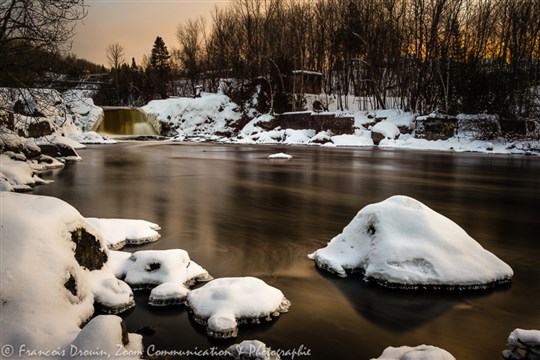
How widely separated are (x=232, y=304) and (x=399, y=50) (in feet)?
146

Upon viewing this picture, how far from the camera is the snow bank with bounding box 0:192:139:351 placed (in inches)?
148

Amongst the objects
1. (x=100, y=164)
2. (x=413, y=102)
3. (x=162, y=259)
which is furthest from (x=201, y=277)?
(x=413, y=102)

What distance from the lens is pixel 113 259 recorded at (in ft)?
20.0

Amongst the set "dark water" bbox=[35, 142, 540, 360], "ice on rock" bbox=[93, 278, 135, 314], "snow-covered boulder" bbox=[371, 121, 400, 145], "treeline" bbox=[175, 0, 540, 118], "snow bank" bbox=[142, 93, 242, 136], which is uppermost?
"treeline" bbox=[175, 0, 540, 118]

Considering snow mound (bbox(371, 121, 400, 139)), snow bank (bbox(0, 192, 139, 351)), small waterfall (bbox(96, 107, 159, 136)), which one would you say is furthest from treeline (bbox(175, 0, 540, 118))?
snow bank (bbox(0, 192, 139, 351))

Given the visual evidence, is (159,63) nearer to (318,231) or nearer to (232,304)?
(318,231)

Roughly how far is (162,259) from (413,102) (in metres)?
39.4

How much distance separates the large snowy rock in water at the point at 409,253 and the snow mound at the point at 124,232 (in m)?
3.26

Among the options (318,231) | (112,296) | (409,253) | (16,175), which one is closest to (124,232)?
(112,296)

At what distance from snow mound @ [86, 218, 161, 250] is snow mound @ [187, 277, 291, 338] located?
286 cm

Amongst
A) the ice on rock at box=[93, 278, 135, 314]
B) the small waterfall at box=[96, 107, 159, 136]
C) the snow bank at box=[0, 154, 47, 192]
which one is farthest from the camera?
the small waterfall at box=[96, 107, 159, 136]

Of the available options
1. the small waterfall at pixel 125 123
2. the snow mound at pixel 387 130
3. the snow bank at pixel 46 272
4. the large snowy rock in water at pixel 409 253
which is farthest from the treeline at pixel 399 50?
the snow bank at pixel 46 272

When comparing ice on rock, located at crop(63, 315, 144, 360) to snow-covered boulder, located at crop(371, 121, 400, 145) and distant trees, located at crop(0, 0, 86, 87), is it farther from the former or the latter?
snow-covered boulder, located at crop(371, 121, 400, 145)

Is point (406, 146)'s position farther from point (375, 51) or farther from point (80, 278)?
point (80, 278)
